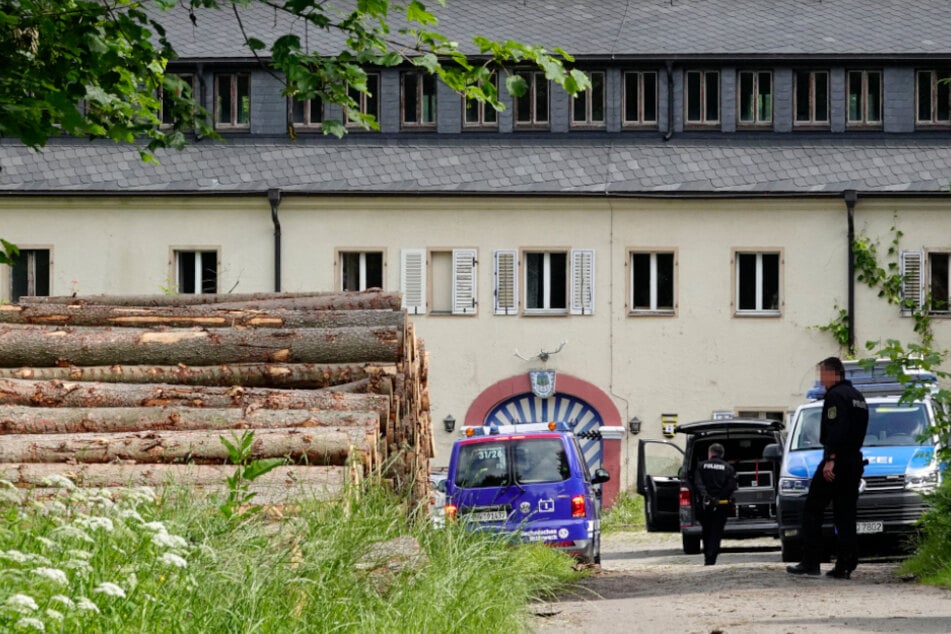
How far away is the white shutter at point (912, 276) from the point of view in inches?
1437

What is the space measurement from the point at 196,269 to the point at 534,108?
7.99m

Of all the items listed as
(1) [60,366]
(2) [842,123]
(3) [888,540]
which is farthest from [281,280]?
(1) [60,366]

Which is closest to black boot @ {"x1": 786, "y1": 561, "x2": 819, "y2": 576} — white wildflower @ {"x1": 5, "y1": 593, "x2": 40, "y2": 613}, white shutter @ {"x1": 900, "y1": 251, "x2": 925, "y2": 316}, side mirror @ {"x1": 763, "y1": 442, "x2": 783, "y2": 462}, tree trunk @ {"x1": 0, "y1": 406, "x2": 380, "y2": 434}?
tree trunk @ {"x1": 0, "y1": 406, "x2": 380, "y2": 434}

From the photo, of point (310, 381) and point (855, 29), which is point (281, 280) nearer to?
point (855, 29)

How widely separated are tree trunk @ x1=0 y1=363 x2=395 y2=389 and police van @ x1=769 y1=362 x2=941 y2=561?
6.00 m

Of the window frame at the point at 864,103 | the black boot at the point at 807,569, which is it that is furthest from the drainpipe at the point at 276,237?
the black boot at the point at 807,569

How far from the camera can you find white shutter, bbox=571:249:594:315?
36.8 m

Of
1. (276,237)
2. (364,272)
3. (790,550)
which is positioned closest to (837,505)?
(790,550)

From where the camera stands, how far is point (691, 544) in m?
25.4

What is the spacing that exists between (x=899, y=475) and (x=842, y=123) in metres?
19.6

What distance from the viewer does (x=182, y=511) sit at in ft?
28.4

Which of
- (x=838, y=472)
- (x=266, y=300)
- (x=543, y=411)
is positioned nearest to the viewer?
(x=838, y=472)

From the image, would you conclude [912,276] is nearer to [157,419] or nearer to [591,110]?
[591,110]

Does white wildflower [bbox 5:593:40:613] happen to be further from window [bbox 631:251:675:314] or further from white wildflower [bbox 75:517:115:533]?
window [bbox 631:251:675:314]
